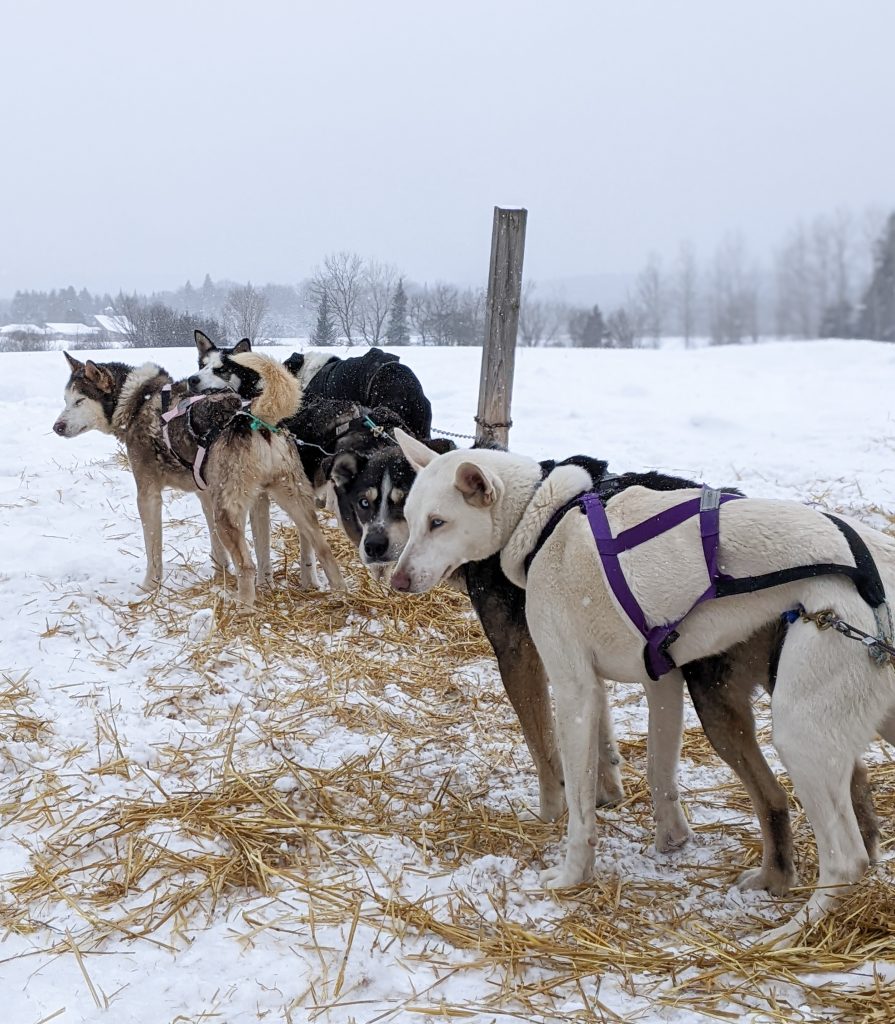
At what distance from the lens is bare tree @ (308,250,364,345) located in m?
6.59

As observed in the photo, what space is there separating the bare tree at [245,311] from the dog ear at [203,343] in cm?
23

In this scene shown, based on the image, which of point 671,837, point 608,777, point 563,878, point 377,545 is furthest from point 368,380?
point 563,878

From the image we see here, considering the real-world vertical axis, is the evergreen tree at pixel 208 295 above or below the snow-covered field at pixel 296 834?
above

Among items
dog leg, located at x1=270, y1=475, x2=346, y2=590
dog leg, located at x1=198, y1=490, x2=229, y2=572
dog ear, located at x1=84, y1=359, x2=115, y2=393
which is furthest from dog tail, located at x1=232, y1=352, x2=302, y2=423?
dog ear, located at x1=84, y1=359, x2=115, y2=393

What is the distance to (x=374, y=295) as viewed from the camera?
6.74m

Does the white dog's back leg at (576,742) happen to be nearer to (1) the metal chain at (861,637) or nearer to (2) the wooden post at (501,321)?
(1) the metal chain at (861,637)

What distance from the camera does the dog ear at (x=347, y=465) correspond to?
495 cm

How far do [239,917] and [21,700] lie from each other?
2.02 meters

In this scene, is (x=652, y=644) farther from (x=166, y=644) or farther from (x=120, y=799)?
(x=166, y=644)

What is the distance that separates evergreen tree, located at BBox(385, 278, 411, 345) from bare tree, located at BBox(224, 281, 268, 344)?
1072 mm

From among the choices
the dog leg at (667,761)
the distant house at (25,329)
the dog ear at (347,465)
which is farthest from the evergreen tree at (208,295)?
the dog leg at (667,761)

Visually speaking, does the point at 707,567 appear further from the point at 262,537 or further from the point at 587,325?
the point at 587,325

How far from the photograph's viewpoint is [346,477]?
4988 mm

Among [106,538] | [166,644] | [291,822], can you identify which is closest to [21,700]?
[166,644]
